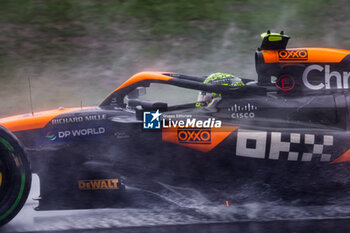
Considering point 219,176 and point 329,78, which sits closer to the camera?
point 219,176

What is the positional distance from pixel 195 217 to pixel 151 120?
909 millimetres

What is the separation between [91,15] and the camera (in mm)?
10203

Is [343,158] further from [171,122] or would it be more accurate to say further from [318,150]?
[171,122]

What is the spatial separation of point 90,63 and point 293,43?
420cm

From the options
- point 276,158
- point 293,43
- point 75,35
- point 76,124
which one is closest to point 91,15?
point 75,35

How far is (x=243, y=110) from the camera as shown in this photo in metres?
4.06

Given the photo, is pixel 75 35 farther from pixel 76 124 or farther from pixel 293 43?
pixel 76 124

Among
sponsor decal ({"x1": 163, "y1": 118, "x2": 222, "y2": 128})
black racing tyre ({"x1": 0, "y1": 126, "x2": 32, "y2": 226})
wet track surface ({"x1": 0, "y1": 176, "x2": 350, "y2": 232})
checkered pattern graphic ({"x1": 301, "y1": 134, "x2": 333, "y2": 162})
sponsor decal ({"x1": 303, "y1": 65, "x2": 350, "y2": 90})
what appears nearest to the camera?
black racing tyre ({"x1": 0, "y1": 126, "x2": 32, "y2": 226})

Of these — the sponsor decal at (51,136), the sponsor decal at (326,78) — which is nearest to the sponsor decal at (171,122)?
the sponsor decal at (51,136)

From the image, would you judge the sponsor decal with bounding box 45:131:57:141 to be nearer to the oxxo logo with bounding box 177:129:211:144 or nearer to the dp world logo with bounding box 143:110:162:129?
the dp world logo with bounding box 143:110:162:129

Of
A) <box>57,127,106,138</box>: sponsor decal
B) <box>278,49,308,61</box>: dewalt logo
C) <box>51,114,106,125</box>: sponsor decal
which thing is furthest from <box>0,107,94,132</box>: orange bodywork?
<box>278,49,308,61</box>: dewalt logo

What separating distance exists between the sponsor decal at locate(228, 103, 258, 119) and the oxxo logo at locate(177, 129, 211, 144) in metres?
0.31

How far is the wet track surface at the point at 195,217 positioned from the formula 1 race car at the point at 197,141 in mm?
133

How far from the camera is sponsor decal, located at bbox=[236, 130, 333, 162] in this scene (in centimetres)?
382
